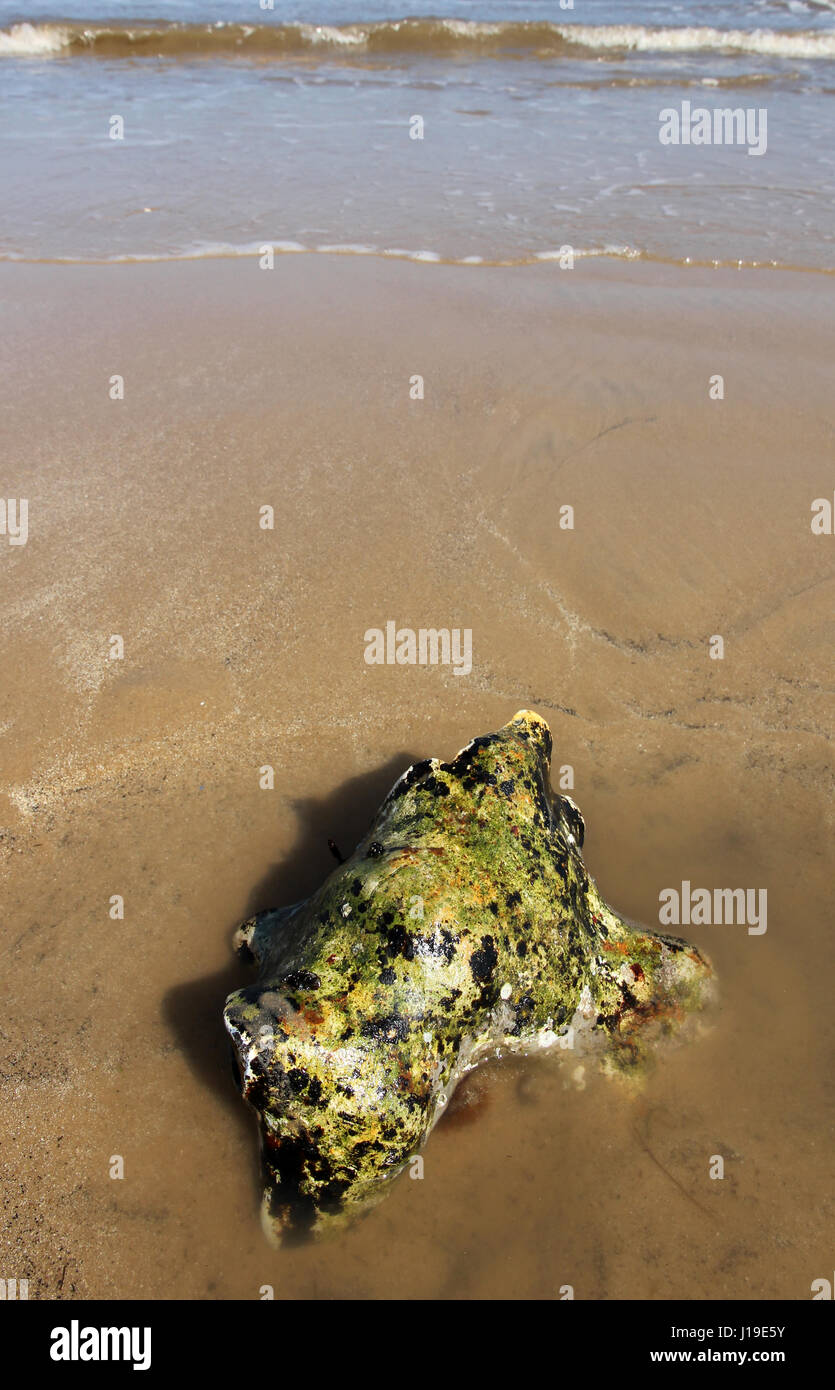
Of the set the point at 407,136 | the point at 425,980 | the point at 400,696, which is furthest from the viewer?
the point at 407,136

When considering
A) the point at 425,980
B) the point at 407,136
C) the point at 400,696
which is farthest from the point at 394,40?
the point at 425,980

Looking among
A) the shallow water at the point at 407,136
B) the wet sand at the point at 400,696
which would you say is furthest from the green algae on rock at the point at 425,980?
the shallow water at the point at 407,136

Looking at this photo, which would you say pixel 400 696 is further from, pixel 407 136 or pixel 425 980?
pixel 407 136

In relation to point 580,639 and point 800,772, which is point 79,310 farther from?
point 800,772

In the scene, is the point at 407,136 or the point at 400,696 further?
the point at 407,136

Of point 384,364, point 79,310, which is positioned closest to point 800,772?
point 384,364

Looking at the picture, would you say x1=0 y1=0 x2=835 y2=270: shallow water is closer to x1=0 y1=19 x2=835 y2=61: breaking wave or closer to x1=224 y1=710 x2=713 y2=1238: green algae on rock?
x1=0 y1=19 x2=835 y2=61: breaking wave
